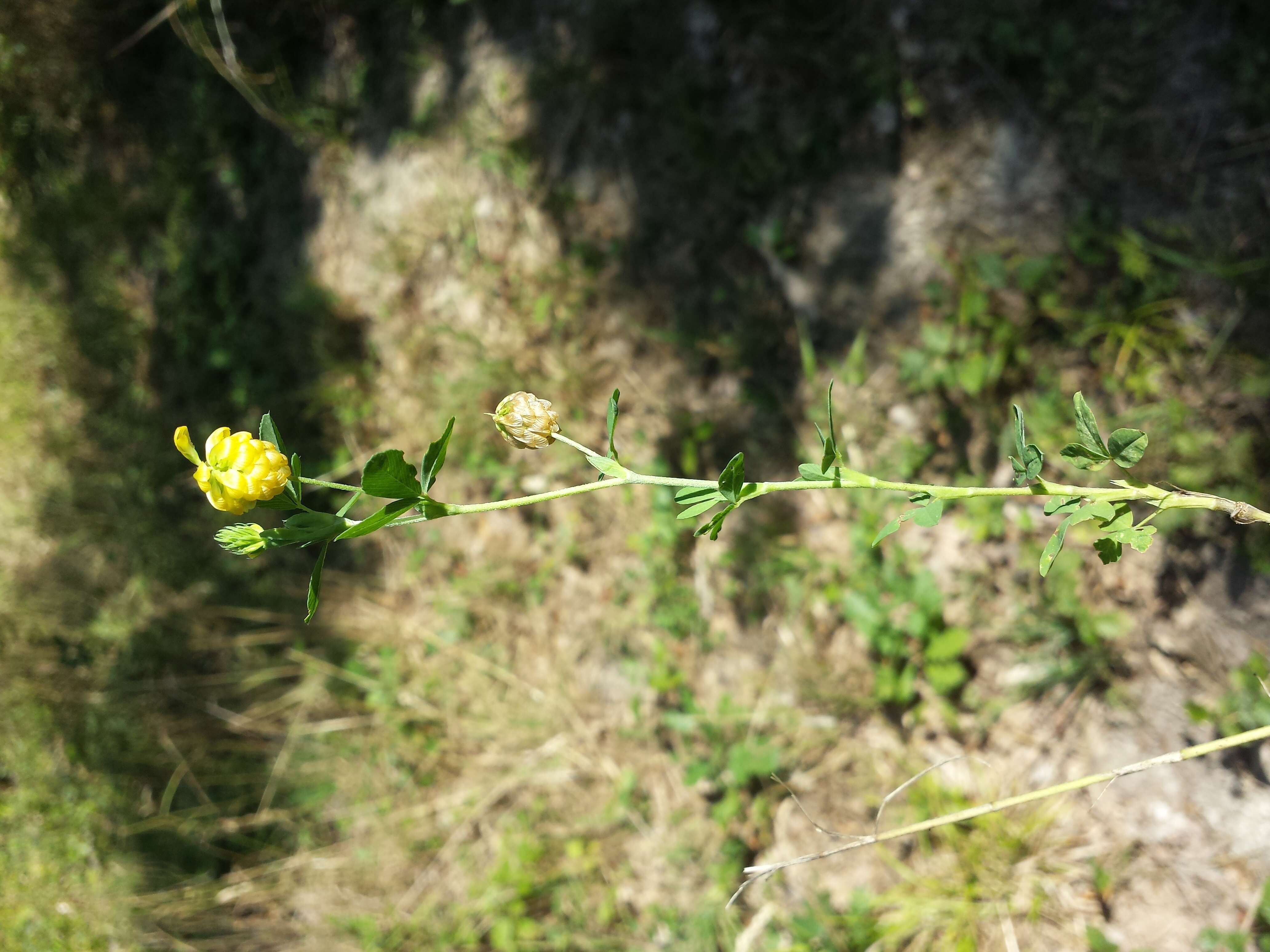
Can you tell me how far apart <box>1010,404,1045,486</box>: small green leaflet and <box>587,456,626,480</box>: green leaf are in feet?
1.24

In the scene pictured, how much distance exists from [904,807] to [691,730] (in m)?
0.62

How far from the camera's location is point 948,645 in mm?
2008

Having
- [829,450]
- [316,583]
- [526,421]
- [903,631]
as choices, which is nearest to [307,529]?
[316,583]

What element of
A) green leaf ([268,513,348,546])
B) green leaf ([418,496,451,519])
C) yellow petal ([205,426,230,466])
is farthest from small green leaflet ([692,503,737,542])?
yellow petal ([205,426,230,466])

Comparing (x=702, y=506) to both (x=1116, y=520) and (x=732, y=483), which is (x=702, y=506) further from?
(x=1116, y=520)

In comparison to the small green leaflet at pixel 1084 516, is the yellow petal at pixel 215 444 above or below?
above

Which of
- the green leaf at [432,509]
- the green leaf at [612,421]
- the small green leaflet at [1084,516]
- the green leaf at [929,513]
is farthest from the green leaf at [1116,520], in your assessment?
the green leaf at [432,509]

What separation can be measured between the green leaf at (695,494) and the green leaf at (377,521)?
10.5 inches

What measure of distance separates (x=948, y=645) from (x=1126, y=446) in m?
1.28

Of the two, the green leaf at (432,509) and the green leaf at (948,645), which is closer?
the green leaf at (432,509)

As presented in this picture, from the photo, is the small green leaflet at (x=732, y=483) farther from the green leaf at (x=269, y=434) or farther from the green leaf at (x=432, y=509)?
the green leaf at (x=269, y=434)

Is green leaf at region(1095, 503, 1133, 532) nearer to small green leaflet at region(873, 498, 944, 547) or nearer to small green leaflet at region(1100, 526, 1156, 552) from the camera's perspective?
small green leaflet at region(1100, 526, 1156, 552)

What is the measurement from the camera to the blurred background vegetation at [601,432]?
5.93 feet

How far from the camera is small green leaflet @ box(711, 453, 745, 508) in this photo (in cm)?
77
